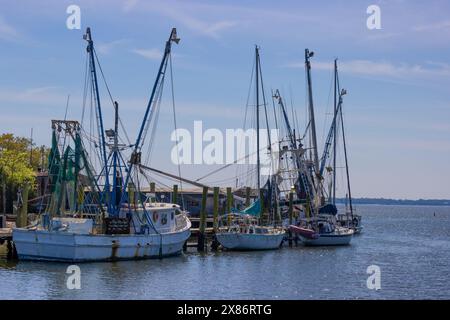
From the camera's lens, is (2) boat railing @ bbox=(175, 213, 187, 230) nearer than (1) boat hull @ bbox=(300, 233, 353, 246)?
Yes

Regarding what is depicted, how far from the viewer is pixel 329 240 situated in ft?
254

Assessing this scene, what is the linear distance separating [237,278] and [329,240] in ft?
99.1

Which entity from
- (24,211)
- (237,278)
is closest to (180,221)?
(24,211)

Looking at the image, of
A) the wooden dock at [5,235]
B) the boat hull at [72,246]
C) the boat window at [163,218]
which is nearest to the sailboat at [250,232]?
the boat window at [163,218]

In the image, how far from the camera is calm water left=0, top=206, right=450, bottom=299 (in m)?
41.8

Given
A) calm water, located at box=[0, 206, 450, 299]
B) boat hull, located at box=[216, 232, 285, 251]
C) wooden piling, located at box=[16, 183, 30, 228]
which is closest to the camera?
calm water, located at box=[0, 206, 450, 299]

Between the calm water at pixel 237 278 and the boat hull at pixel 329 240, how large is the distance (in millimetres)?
8668

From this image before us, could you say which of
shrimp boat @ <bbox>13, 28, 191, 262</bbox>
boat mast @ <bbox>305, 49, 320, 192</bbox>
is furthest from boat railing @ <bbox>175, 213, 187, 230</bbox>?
boat mast @ <bbox>305, 49, 320, 192</bbox>

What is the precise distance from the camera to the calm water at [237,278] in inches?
1645

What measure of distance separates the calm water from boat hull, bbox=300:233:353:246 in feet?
28.4

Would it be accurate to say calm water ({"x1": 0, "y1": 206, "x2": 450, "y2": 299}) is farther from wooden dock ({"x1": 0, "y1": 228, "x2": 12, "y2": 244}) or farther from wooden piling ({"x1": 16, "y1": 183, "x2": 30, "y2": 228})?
wooden piling ({"x1": 16, "y1": 183, "x2": 30, "y2": 228})

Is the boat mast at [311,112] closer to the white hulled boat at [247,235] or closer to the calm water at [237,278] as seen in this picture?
the white hulled boat at [247,235]

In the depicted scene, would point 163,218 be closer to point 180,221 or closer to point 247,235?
point 180,221
